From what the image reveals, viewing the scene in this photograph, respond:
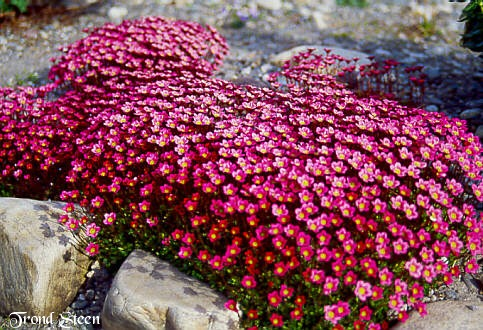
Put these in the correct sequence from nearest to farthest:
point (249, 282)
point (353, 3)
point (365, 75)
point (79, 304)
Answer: point (249, 282) → point (79, 304) → point (365, 75) → point (353, 3)

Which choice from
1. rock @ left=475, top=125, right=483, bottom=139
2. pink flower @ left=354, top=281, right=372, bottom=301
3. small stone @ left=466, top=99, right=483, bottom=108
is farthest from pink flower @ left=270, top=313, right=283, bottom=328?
small stone @ left=466, top=99, right=483, bottom=108

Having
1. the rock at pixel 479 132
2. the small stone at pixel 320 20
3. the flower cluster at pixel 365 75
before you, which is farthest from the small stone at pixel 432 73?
the small stone at pixel 320 20

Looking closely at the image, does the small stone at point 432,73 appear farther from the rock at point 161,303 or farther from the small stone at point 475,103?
the rock at point 161,303

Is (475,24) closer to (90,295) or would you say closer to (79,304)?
(90,295)

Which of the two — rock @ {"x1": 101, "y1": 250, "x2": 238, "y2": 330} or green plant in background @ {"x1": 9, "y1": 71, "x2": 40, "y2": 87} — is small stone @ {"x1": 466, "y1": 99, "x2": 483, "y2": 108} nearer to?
rock @ {"x1": 101, "y1": 250, "x2": 238, "y2": 330}

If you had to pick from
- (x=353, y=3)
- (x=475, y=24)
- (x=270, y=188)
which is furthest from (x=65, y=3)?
(x=270, y=188)

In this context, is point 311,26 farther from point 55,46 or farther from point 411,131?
point 411,131

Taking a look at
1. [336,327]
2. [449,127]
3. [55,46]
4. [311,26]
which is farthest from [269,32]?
[336,327]
